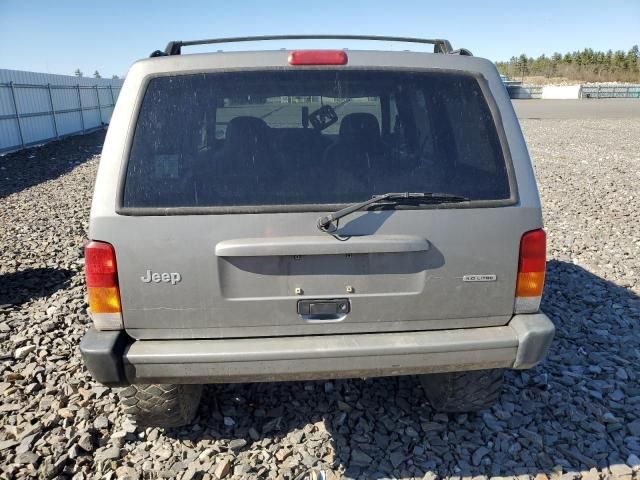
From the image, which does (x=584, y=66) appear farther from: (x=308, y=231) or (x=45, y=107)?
(x=308, y=231)

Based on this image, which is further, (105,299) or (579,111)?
(579,111)

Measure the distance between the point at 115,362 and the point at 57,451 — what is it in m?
1.00

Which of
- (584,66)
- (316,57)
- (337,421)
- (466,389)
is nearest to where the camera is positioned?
(316,57)

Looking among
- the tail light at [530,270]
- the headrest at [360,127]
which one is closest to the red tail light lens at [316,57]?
the headrest at [360,127]

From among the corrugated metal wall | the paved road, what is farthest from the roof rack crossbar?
the paved road

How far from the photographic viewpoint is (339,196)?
229 centimetres

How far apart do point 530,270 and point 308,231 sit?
3.59 ft

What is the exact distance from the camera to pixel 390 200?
2266mm

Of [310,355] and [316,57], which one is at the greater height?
[316,57]

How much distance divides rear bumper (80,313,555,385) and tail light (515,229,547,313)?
9cm

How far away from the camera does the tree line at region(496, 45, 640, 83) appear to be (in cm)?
8200

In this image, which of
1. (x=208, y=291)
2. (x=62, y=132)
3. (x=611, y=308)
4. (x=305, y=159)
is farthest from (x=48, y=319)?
(x=62, y=132)

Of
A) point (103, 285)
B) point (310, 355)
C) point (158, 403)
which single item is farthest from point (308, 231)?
point (158, 403)

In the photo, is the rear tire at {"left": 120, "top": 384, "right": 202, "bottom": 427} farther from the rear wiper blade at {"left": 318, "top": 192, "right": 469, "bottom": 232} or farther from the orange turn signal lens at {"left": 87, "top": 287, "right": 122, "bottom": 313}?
the rear wiper blade at {"left": 318, "top": 192, "right": 469, "bottom": 232}
